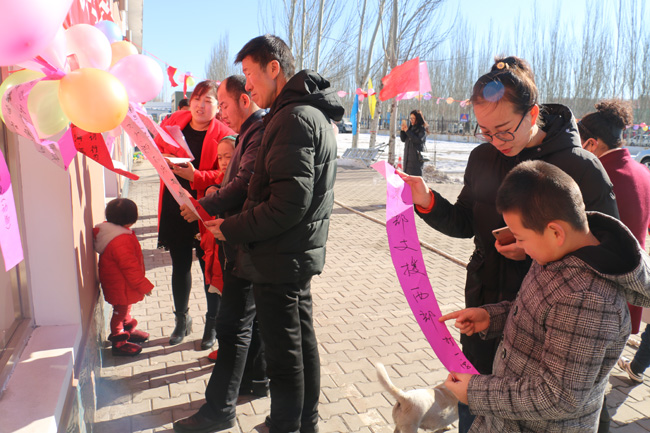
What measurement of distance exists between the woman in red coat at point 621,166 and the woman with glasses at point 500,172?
1.16 meters

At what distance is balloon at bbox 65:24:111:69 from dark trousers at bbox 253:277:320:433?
123 cm

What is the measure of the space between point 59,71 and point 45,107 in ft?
0.40

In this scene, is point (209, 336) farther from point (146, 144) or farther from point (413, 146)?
point (413, 146)

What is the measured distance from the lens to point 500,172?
81.3 inches

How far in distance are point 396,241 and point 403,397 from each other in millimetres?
1073

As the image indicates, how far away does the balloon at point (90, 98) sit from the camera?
1.38 metres

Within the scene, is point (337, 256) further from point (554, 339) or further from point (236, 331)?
point (554, 339)

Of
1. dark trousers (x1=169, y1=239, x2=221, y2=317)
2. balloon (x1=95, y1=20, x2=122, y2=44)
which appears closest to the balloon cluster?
balloon (x1=95, y1=20, x2=122, y2=44)

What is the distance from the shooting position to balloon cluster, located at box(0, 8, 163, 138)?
1.01 m

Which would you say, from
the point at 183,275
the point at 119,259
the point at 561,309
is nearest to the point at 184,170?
the point at 119,259

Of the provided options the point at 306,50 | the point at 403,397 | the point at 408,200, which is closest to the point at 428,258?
the point at 403,397

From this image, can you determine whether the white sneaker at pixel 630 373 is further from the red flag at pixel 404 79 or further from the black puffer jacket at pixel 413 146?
the red flag at pixel 404 79

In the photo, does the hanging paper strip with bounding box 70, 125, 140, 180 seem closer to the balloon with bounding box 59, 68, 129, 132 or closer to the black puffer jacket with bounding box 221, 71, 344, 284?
the balloon with bounding box 59, 68, 129, 132

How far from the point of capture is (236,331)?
2.79 meters
